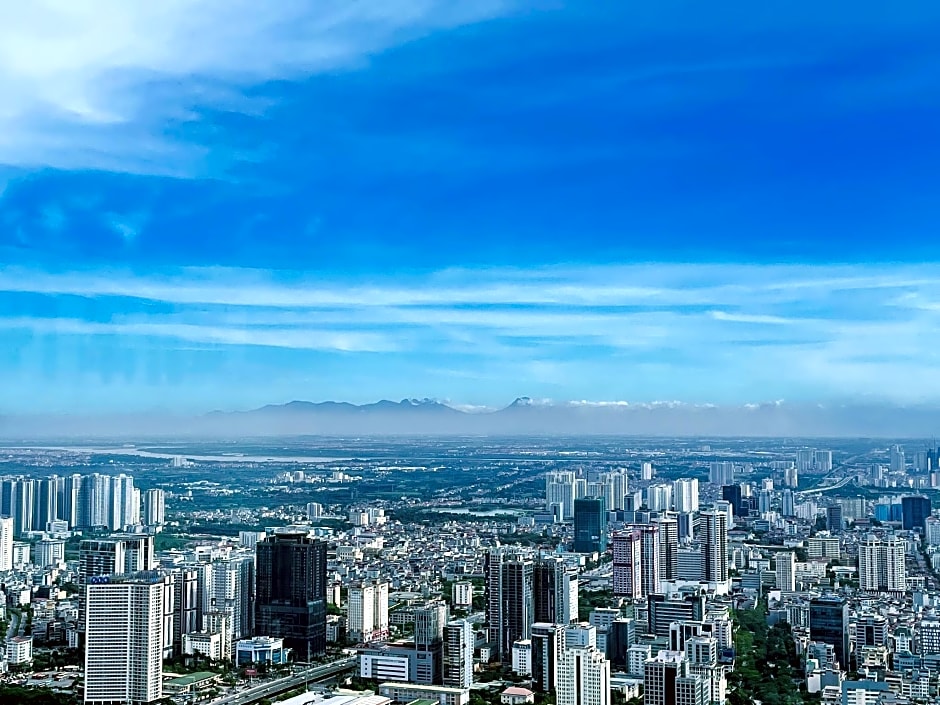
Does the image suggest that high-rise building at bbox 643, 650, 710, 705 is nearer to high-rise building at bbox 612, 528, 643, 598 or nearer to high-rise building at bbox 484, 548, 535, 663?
high-rise building at bbox 484, 548, 535, 663

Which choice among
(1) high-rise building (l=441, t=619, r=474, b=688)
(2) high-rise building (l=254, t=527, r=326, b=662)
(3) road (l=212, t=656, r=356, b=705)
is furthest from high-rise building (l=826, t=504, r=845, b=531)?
(3) road (l=212, t=656, r=356, b=705)

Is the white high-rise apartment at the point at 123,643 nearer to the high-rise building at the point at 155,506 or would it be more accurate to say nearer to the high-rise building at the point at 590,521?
the high-rise building at the point at 155,506

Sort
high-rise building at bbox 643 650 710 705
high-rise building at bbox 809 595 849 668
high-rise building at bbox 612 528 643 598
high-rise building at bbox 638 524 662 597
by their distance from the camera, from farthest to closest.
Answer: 1. high-rise building at bbox 638 524 662 597
2. high-rise building at bbox 612 528 643 598
3. high-rise building at bbox 809 595 849 668
4. high-rise building at bbox 643 650 710 705

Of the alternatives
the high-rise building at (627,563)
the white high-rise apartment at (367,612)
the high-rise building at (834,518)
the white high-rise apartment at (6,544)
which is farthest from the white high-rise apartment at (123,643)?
the high-rise building at (834,518)

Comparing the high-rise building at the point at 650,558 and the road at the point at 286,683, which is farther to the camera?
the high-rise building at the point at 650,558

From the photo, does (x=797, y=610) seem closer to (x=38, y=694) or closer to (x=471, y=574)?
(x=471, y=574)

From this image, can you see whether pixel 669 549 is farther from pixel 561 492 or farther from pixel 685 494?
pixel 561 492
